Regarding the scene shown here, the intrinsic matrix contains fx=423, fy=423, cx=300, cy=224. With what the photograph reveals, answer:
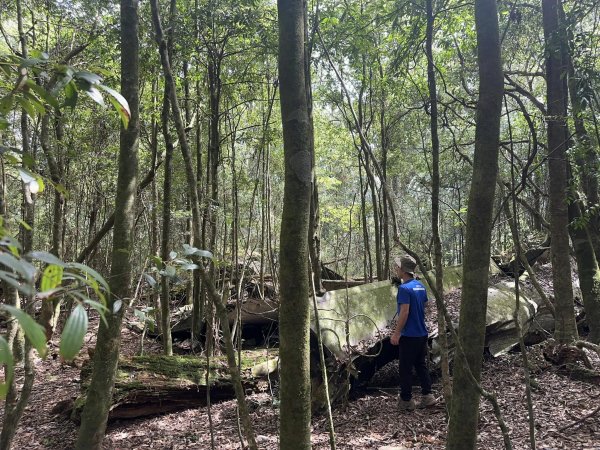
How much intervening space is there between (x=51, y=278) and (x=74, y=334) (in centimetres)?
18

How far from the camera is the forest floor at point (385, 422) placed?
423 cm

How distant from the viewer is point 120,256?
3521 mm

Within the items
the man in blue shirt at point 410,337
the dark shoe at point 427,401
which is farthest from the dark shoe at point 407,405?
the dark shoe at point 427,401

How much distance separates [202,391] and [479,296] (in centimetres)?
459

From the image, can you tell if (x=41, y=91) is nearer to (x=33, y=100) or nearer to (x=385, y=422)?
(x=33, y=100)

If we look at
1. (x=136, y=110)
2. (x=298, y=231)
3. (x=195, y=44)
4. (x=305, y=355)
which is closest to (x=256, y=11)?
(x=195, y=44)

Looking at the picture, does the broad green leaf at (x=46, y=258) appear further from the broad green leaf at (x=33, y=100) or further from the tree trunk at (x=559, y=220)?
the tree trunk at (x=559, y=220)

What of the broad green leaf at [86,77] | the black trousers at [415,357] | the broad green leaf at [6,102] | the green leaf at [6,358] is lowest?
the black trousers at [415,357]

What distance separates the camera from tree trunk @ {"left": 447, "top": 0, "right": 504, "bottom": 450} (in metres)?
2.69

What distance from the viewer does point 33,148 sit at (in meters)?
9.21

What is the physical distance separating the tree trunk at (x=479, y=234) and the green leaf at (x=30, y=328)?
2.50 metres

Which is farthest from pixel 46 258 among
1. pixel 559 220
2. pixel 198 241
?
pixel 559 220

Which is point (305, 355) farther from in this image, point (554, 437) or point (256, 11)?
point (256, 11)

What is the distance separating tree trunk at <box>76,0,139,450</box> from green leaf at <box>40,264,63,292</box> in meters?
2.58
